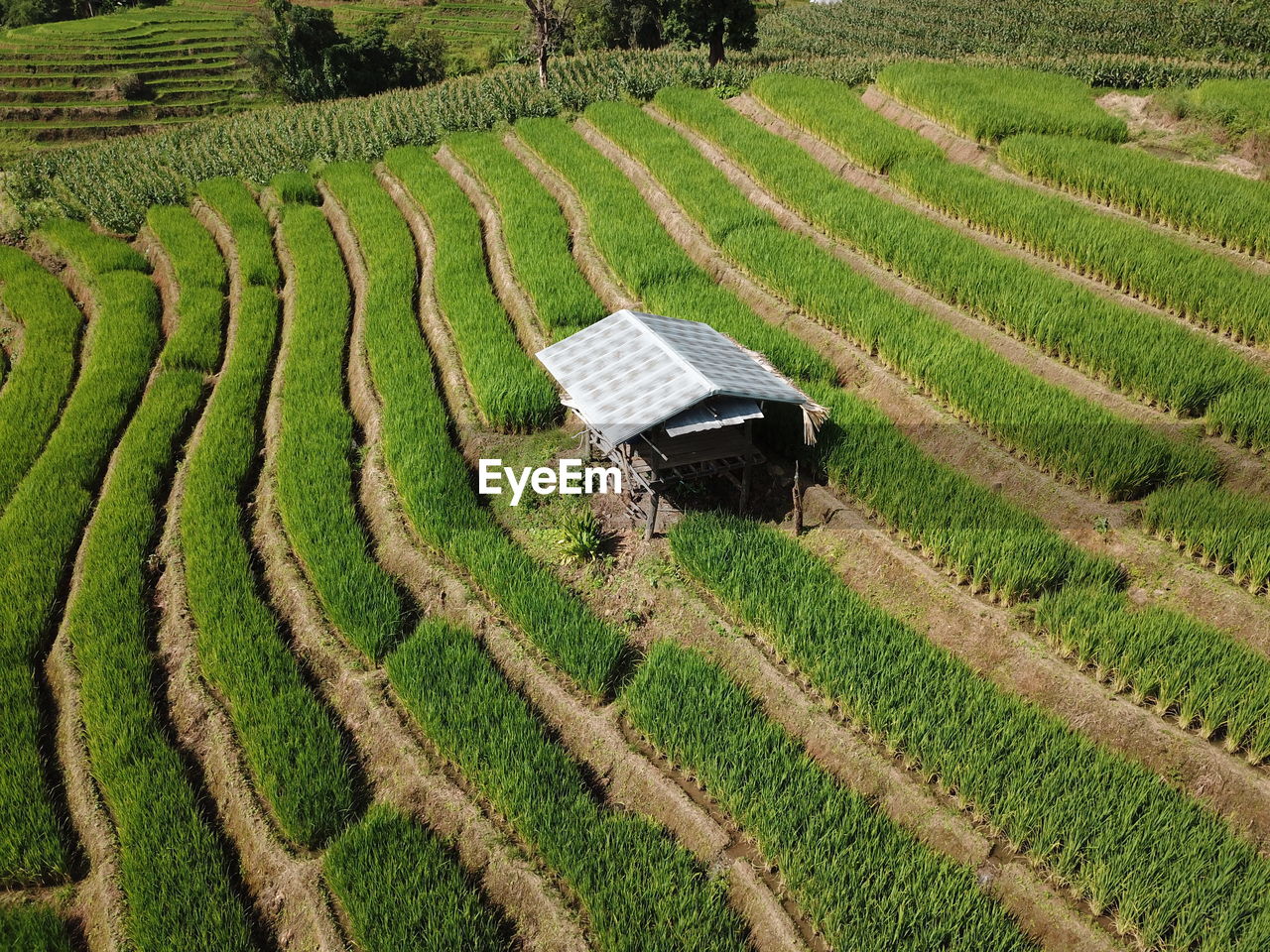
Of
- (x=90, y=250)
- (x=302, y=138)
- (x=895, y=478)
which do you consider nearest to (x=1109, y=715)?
(x=895, y=478)

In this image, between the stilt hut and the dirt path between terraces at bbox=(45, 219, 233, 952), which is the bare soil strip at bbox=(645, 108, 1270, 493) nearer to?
the stilt hut

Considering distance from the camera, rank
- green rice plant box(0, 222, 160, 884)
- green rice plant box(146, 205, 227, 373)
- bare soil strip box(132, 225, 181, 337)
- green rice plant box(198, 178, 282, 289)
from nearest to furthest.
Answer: green rice plant box(0, 222, 160, 884) → green rice plant box(146, 205, 227, 373) → bare soil strip box(132, 225, 181, 337) → green rice plant box(198, 178, 282, 289)

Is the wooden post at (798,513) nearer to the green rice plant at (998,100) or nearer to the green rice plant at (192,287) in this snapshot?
the green rice plant at (192,287)

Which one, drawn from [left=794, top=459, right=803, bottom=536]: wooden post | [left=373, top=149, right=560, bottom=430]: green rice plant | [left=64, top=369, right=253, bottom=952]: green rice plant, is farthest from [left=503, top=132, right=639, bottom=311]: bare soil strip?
[left=64, top=369, right=253, bottom=952]: green rice plant

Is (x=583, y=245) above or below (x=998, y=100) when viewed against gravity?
below

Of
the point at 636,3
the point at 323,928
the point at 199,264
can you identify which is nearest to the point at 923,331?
the point at 323,928

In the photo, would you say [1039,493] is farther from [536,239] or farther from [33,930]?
[536,239]
